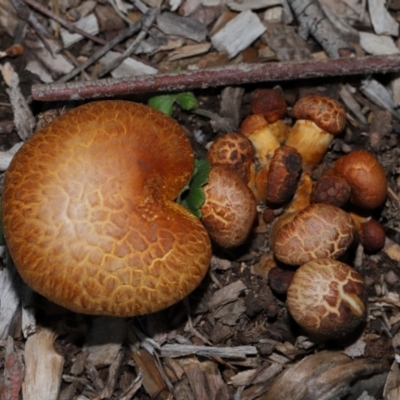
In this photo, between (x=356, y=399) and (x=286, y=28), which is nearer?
(x=356, y=399)

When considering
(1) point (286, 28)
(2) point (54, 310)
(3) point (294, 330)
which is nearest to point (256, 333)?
(3) point (294, 330)

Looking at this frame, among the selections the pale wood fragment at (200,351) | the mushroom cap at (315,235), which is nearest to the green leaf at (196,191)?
the mushroom cap at (315,235)

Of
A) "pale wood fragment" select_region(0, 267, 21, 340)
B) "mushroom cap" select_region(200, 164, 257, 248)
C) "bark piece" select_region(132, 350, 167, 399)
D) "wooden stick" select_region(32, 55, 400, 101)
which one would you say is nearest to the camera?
"mushroom cap" select_region(200, 164, 257, 248)

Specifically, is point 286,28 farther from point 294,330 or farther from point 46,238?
point 46,238

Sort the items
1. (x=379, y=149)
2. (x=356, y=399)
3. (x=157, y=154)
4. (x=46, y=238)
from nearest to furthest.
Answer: (x=46, y=238), (x=157, y=154), (x=356, y=399), (x=379, y=149)

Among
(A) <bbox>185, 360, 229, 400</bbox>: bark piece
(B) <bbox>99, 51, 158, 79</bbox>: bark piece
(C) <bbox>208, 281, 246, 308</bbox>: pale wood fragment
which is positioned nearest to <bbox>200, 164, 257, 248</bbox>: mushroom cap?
(C) <bbox>208, 281, 246, 308</bbox>: pale wood fragment

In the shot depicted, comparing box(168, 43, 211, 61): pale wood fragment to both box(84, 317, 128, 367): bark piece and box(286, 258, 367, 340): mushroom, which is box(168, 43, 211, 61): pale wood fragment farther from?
box(84, 317, 128, 367): bark piece
